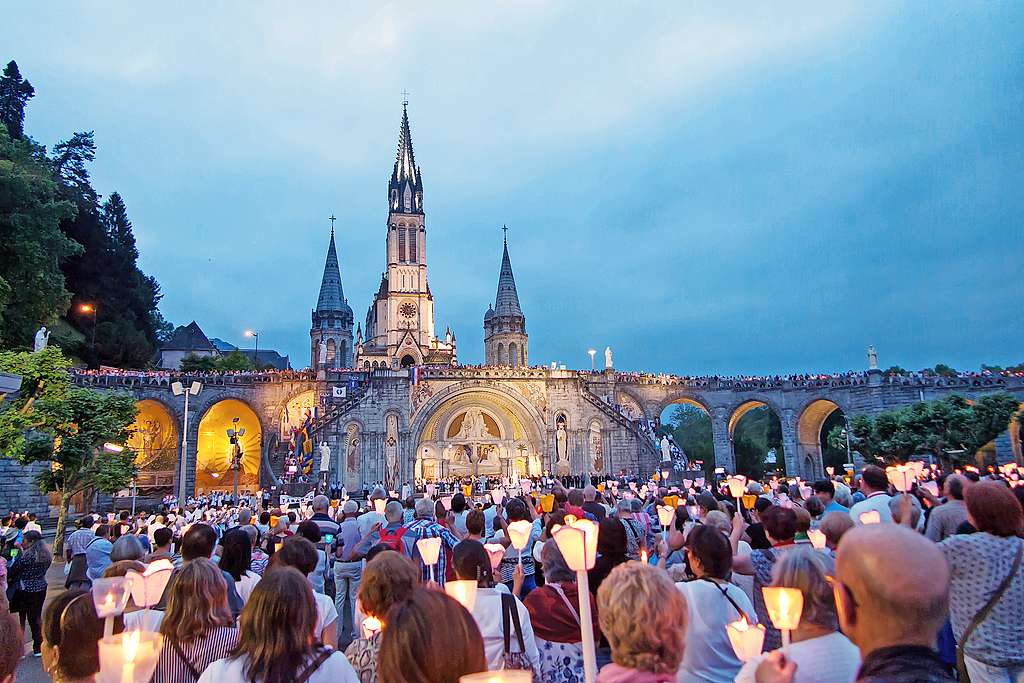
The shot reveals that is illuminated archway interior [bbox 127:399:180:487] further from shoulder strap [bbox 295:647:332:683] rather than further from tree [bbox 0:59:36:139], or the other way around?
shoulder strap [bbox 295:647:332:683]

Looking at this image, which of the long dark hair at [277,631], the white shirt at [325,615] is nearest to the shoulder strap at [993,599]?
the long dark hair at [277,631]

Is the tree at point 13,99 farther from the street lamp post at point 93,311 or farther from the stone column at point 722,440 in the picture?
the stone column at point 722,440

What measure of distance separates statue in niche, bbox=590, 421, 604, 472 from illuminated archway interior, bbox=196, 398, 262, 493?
2110cm

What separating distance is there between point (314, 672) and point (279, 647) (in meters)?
0.19

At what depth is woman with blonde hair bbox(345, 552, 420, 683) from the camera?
353 centimetres

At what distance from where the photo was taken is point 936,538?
605 centimetres

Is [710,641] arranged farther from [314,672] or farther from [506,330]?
[506,330]

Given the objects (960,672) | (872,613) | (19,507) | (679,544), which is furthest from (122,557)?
(19,507)

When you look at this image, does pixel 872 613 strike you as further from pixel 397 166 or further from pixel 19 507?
pixel 397 166

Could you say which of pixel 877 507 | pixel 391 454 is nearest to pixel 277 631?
pixel 877 507

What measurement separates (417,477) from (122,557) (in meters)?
31.2

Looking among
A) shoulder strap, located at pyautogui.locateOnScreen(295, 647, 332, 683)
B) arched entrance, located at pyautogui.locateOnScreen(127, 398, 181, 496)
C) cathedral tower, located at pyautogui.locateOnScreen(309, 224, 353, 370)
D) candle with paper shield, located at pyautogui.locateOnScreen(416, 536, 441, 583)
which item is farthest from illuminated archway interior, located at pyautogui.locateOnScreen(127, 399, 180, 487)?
shoulder strap, located at pyautogui.locateOnScreen(295, 647, 332, 683)

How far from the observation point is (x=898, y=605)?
1977 mm

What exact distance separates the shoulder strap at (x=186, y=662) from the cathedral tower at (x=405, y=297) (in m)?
52.1
